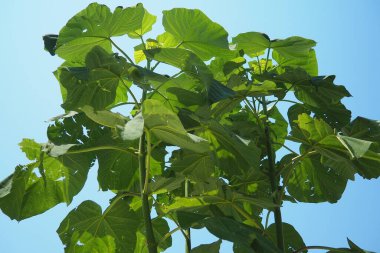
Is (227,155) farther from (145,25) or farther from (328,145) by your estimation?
(145,25)

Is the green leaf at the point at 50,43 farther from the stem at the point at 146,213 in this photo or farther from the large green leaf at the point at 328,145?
the large green leaf at the point at 328,145

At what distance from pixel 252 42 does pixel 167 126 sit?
65 cm

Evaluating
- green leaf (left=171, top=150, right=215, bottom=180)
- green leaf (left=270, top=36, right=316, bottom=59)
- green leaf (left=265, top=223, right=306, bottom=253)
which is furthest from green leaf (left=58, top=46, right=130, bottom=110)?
green leaf (left=265, top=223, right=306, bottom=253)

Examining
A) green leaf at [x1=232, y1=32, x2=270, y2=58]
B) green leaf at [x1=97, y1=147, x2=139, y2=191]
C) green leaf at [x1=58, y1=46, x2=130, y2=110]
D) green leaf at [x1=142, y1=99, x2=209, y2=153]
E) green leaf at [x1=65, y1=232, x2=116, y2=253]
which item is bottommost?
green leaf at [x1=65, y1=232, x2=116, y2=253]

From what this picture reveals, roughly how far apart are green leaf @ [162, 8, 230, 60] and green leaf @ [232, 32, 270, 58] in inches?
5.3

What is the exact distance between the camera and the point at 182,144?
1.03 metres

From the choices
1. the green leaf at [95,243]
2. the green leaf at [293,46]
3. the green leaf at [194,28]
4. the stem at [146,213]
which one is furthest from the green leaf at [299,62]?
the green leaf at [95,243]

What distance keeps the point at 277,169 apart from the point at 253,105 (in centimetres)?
21

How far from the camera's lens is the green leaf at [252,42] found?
1.50 metres

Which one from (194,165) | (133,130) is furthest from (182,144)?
(194,165)

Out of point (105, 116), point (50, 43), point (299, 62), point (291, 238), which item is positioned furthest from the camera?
point (299, 62)

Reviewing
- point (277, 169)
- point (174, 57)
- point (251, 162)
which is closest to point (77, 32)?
point (174, 57)

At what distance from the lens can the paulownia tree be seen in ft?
3.71

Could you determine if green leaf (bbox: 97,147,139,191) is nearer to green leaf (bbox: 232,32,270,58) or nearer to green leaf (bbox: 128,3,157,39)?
green leaf (bbox: 128,3,157,39)
